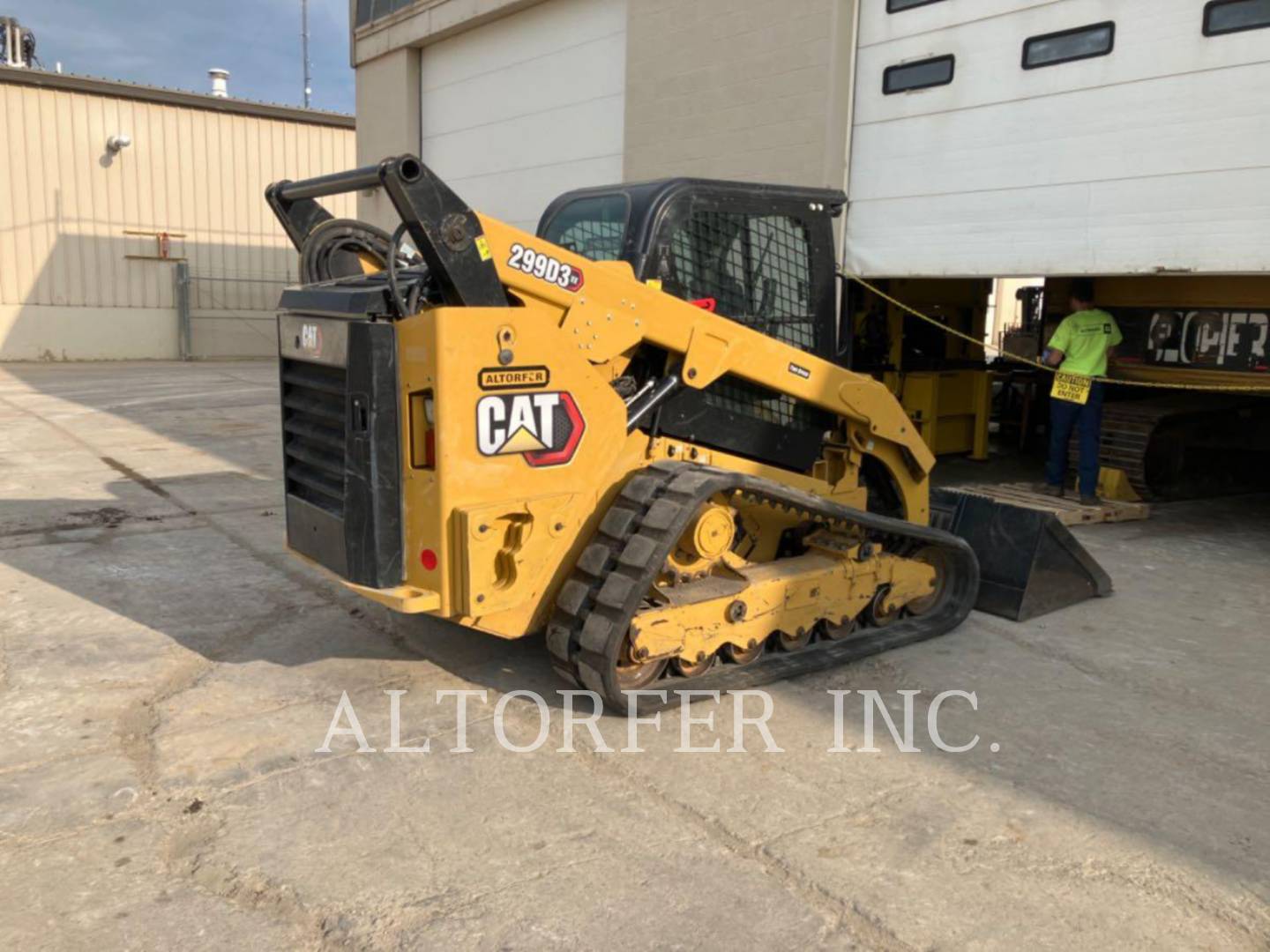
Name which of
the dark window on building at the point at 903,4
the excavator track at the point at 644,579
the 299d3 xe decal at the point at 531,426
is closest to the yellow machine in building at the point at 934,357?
the dark window on building at the point at 903,4

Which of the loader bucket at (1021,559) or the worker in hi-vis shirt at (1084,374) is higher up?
the worker in hi-vis shirt at (1084,374)

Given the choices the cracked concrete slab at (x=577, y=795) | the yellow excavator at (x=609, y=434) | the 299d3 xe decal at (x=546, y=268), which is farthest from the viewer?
the 299d3 xe decal at (x=546, y=268)

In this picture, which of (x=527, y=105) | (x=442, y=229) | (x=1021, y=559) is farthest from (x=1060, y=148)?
(x=527, y=105)

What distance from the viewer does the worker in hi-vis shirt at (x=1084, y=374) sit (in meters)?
8.12

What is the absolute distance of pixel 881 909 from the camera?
9.33 ft

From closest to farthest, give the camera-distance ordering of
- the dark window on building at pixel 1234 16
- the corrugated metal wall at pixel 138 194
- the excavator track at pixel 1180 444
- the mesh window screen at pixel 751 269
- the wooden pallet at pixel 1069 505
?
the mesh window screen at pixel 751 269 < the dark window on building at pixel 1234 16 < the wooden pallet at pixel 1069 505 < the excavator track at pixel 1180 444 < the corrugated metal wall at pixel 138 194

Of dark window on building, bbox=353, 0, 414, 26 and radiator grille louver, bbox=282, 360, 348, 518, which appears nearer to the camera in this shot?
radiator grille louver, bbox=282, 360, 348, 518

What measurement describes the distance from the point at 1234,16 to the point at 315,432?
6.02 metres

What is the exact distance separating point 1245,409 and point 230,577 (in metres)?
8.57

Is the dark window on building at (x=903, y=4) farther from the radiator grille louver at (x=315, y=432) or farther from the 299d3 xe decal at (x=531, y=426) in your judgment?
the radiator grille louver at (x=315, y=432)

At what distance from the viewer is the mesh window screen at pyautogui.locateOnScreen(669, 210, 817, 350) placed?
454 centimetres

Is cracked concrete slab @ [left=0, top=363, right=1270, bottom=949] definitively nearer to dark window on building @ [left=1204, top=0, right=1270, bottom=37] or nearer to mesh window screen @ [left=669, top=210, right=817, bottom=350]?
mesh window screen @ [left=669, top=210, right=817, bottom=350]

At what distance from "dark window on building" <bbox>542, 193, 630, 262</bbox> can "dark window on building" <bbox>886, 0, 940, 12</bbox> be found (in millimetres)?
4698

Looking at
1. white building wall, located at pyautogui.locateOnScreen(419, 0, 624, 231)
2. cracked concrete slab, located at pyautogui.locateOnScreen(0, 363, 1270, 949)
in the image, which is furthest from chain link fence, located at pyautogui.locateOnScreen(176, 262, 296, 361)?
cracked concrete slab, located at pyautogui.locateOnScreen(0, 363, 1270, 949)
